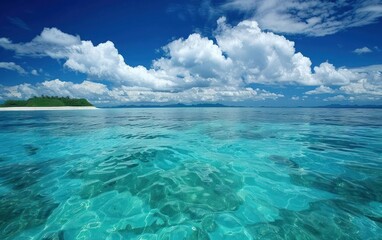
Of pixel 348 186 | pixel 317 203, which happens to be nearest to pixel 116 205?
pixel 317 203

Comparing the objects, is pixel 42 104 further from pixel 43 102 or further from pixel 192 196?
pixel 192 196

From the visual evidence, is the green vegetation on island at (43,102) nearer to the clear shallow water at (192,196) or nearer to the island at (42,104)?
the island at (42,104)

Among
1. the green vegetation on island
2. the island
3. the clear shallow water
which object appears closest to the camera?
the clear shallow water

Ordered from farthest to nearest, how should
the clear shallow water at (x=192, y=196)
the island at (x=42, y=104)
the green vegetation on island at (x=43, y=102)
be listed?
the green vegetation on island at (x=43, y=102) → the island at (x=42, y=104) → the clear shallow water at (x=192, y=196)

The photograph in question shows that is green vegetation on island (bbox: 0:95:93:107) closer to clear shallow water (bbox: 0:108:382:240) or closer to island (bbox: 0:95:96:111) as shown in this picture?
island (bbox: 0:95:96:111)

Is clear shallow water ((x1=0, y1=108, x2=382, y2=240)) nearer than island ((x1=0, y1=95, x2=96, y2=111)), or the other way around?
clear shallow water ((x1=0, y1=108, x2=382, y2=240))

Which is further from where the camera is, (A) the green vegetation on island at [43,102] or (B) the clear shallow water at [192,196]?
(A) the green vegetation on island at [43,102]

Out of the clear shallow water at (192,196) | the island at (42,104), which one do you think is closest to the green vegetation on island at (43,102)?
the island at (42,104)

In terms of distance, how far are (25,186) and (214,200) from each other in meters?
7.94

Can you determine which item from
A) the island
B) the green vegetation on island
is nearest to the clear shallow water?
the island

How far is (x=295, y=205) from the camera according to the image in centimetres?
699

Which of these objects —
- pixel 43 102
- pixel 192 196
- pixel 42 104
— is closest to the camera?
pixel 192 196

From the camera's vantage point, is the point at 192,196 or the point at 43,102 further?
the point at 43,102

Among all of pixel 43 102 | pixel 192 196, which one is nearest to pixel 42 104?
pixel 43 102
